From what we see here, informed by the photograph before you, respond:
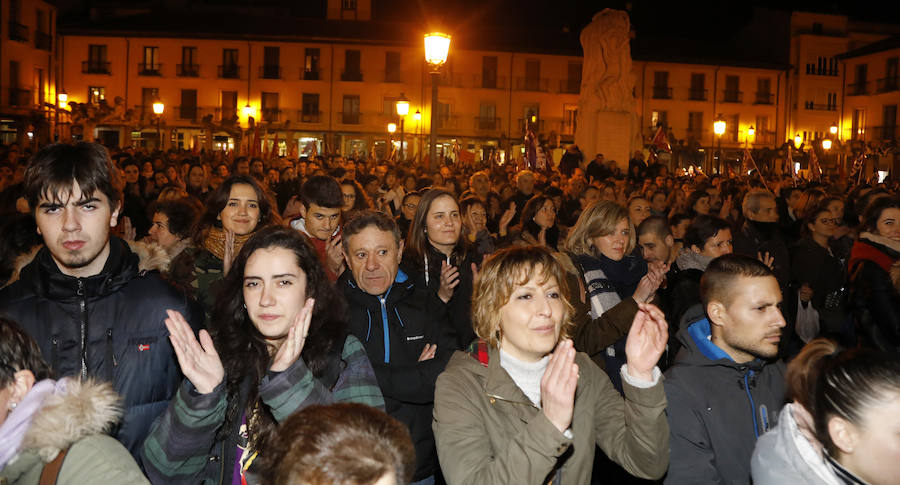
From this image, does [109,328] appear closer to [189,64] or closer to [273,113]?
[273,113]

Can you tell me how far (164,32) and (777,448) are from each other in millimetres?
53678

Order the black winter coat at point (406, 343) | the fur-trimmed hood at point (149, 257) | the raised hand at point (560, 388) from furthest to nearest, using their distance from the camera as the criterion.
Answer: the black winter coat at point (406, 343) → the fur-trimmed hood at point (149, 257) → the raised hand at point (560, 388)

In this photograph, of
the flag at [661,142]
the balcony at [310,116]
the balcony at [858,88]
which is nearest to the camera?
the flag at [661,142]

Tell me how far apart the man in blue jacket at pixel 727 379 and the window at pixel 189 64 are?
171ft

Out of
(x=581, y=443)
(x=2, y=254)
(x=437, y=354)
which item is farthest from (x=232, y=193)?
(x=581, y=443)

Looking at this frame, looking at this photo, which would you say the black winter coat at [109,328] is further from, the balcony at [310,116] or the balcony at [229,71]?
the balcony at [229,71]

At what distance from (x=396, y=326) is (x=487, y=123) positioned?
49211 millimetres

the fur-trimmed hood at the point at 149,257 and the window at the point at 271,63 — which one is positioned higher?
the window at the point at 271,63

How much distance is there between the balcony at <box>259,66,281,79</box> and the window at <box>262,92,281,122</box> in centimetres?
125

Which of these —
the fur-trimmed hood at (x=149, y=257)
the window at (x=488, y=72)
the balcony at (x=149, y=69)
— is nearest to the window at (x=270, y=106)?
the balcony at (x=149, y=69)

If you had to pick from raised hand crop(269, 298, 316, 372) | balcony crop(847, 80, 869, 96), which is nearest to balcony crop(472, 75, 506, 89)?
balcony crop(847, 80, 869, 96)

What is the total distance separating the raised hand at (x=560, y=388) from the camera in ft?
7.97

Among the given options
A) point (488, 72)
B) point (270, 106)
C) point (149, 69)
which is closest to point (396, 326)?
point (488, 72)

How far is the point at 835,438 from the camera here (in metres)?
2.47
